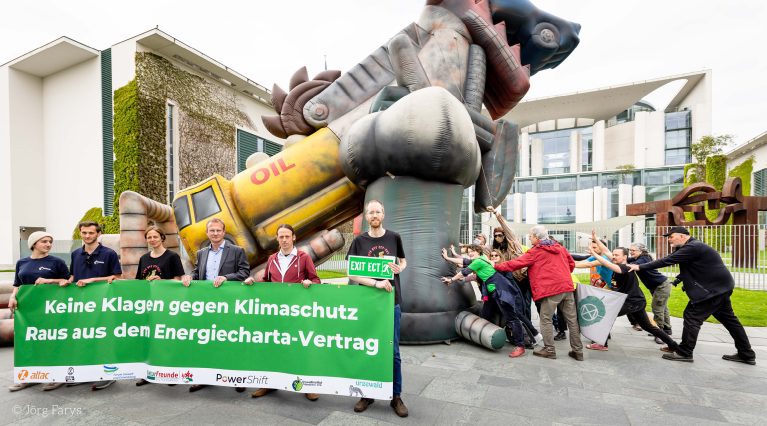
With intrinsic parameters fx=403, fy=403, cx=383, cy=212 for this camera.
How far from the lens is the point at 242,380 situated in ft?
11.8

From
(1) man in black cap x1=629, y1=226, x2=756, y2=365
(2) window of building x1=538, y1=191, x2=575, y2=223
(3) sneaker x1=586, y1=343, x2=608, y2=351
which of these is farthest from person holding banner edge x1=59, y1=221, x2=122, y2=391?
(2) window of building x1=538, y1=191, x2=575, y2=223

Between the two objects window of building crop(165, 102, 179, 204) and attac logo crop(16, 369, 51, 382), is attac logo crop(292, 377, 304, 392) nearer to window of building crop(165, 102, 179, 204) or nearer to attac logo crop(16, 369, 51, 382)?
attac logo crop(16, 369, 51, 382)

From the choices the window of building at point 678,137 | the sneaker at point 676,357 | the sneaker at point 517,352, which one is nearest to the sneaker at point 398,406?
the sneaker at point 517,352

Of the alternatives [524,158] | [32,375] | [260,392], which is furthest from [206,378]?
[524,158]

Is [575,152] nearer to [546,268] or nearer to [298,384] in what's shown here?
[546,268]

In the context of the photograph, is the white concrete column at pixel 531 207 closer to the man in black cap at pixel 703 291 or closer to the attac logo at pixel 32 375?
the man in black cap at pixel 703 291

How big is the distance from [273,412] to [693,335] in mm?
Answer: 4940

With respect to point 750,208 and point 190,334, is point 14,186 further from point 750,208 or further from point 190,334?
point 750,208

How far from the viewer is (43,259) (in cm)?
423

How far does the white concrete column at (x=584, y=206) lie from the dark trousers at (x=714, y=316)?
37.7 metres

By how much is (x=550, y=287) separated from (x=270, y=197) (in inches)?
181

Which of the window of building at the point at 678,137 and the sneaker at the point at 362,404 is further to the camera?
the window of building at the point at 678,137

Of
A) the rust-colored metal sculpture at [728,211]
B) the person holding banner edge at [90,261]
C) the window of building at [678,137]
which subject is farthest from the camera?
the window of building at [678,137]

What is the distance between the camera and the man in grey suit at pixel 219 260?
4020 mm
